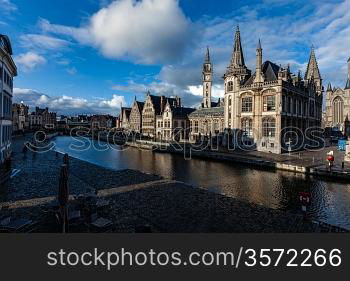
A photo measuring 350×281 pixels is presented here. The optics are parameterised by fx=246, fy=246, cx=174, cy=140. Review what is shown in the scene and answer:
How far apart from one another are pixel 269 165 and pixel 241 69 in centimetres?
2941

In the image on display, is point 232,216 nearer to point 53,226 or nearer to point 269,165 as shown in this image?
point 53,226

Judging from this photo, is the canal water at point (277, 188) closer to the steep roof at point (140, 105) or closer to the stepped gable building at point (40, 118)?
the steep roof at point (140, 105)

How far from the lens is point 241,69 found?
54906 millimetres

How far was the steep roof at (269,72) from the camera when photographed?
47.8m

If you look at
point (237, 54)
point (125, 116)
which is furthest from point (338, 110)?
point (125, 116)

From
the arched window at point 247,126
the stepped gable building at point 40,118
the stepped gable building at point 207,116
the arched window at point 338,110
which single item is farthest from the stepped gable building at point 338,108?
the stepped gable building at point 40,118

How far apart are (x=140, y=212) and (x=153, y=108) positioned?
255ft

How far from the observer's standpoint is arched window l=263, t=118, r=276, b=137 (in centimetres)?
4650

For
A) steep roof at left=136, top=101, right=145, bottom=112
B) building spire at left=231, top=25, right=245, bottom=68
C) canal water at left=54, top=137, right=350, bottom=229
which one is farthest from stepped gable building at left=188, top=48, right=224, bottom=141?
canal water at left=54, top=137, right=350, bottom=229

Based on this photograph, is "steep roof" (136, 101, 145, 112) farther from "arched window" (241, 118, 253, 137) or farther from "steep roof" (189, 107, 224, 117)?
"arched window" (241, 118, 253, 137)

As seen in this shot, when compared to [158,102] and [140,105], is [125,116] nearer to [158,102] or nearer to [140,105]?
[140,105]

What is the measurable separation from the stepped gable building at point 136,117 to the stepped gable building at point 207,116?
83.7 ft

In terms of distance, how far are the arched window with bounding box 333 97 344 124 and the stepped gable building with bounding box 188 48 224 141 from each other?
60.3 metres

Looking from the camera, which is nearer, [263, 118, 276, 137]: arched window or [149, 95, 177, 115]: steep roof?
[263, 118, 276, 137]: arched window
